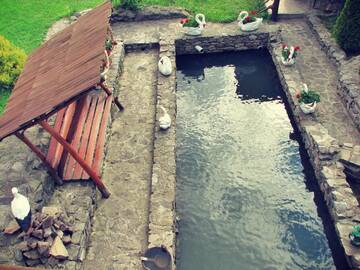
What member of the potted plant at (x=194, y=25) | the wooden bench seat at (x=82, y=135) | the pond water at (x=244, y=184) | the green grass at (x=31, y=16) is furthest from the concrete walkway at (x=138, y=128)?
the green grass at (x=31, y=16)

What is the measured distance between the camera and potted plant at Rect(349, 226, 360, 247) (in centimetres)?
843

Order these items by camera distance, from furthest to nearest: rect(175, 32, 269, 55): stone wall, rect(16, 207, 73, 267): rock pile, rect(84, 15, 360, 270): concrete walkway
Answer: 1. rect(175, 32, 269, 55): stone wall
2. rect(84, 15, 360, 270): concrete walkway
3. rect(16, 207, 73, 267): rock pile

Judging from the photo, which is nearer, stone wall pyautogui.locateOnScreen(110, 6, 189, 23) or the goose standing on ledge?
the goose standing on ledge

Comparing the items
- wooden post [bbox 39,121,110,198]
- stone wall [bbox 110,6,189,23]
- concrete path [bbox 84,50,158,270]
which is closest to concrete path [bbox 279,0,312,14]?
stone wall [bbox 110,6,189,23]

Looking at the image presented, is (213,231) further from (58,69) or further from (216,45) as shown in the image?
(216,45)

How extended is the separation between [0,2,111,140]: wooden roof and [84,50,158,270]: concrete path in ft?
10.6

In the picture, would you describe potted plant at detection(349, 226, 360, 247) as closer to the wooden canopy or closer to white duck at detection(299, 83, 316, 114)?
white duck at detection(299, 83, 316, 114)

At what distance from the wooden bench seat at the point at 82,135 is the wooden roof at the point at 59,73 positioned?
1223mm

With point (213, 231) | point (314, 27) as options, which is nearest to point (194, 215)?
point (213, 231)

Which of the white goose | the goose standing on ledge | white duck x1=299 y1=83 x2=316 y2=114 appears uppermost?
the white goose

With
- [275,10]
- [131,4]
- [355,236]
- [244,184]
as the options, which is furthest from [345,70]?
[131,4]

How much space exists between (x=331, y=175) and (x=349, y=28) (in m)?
6.30

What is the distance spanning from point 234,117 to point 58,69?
262 inches

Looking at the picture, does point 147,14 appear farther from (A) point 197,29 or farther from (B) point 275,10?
(B) point 275,10
